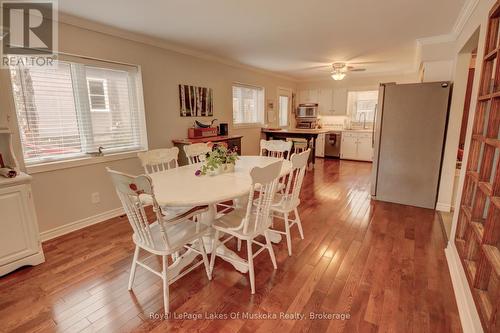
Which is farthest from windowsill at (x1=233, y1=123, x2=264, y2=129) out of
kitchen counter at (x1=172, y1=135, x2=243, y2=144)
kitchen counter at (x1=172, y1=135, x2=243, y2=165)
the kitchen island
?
kitchen counter at (x1=172, y1=135, x2=243, y2=144)

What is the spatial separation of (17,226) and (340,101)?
720 cm

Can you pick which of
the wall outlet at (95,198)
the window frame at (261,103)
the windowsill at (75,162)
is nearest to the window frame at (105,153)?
the windowsill at (75,162)

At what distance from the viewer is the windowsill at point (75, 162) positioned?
2.55 meters

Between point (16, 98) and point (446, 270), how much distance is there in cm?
422

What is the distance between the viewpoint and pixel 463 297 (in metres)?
1.69

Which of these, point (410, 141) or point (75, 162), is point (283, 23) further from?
point (75, 162)


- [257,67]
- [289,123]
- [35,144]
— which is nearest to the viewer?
[35,144]

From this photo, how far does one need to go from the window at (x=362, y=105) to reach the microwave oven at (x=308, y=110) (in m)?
0.93

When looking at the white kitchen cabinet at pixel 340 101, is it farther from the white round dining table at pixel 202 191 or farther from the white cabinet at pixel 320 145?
the white round dining table at pixel 202 191

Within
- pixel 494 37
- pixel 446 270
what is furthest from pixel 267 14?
pixel 446 270

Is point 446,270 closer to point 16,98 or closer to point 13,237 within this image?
point 13,237

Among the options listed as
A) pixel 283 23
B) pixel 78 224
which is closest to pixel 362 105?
pixel 283 23

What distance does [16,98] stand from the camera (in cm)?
239

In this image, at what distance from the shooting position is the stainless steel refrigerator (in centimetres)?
329
